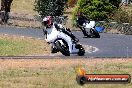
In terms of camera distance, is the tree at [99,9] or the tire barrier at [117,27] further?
the tree at [99,9]

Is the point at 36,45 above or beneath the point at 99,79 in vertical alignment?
beneath

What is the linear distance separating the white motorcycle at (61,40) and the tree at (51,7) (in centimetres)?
3112

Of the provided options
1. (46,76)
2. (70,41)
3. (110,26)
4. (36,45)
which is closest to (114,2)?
(110,26)

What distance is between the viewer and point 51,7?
53.1 metres

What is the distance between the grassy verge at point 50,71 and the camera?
12.1 m

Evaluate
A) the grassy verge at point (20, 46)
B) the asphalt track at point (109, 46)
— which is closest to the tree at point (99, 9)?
the asphalt track at point (109, 46)

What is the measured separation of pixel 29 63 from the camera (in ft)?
57.7

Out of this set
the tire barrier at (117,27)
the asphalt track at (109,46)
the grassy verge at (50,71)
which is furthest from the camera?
the tire barrier at (117,27)

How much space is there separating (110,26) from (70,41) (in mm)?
23195

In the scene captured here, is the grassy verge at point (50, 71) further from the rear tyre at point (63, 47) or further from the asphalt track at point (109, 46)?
the asphalt track at point (109, 46)

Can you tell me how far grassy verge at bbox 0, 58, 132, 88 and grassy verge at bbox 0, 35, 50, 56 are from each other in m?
6.17

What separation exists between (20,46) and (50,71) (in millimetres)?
13292

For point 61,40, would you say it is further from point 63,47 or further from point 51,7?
point 51,7

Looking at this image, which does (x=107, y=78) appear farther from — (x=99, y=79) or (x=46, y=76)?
(x=46, y=76)
